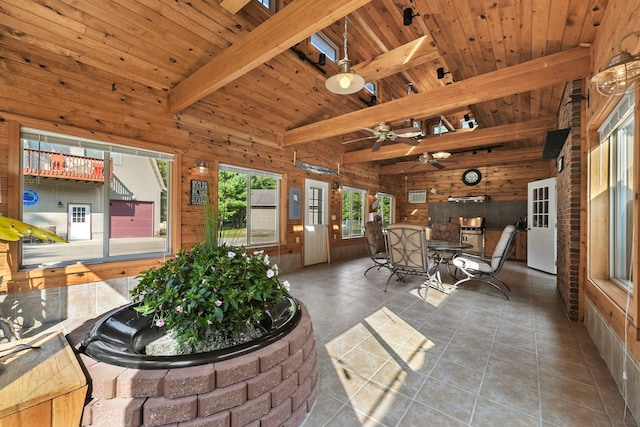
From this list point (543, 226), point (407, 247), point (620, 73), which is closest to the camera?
point (620, 73)

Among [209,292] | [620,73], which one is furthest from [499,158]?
[209,292]

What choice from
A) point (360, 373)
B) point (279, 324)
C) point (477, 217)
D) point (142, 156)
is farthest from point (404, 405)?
point (477, 217)

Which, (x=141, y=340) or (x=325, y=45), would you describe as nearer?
(x=141, y=340)

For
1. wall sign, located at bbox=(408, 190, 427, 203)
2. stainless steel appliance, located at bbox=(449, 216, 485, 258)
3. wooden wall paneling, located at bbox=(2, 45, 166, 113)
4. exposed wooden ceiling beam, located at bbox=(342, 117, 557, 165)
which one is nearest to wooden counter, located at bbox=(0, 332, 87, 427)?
wooden wall paneling, located at bbox=(2, 45, 166, 113)

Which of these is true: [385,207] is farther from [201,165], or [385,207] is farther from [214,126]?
[201,165]

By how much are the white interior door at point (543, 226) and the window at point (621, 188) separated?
3182mm

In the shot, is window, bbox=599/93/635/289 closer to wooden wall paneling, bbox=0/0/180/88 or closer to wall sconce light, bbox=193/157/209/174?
wall sconce light, bbox=193/157/209/174

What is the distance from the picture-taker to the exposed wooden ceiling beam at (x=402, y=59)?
330 cm

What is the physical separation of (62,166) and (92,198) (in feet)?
1.48

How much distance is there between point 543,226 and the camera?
5.72 m

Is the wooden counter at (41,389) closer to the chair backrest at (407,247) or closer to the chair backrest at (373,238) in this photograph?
the chair backrest at (407,247)

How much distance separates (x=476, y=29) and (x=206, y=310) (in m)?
3.44

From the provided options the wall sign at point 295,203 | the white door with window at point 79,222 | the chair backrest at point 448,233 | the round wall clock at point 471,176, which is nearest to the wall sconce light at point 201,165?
the white door with window at point 79,222

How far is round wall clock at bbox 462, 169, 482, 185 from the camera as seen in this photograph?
8.22 m
